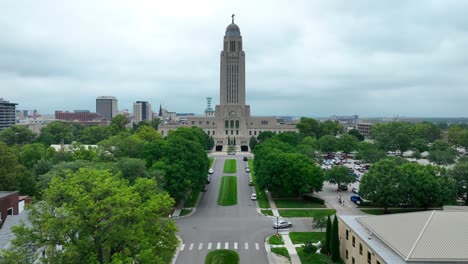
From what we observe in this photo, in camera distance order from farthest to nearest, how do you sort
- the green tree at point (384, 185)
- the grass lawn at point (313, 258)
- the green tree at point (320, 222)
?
the green tree at point (384, 185)
the green tree at point (320, 222)
the grass lawn at point (313, 258)

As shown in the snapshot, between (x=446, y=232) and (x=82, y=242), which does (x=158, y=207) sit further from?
(x=446, y=232)

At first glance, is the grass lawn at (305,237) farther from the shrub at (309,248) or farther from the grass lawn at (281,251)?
the shrub at (309,248)

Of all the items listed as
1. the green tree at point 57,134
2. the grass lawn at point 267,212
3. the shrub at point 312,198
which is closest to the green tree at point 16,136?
the green tree at point 57,134

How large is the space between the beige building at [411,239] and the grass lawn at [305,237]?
6.68m

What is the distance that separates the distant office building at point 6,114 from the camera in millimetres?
180050

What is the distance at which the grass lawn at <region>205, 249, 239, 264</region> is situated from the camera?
32062mm

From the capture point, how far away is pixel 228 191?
63.2 metres

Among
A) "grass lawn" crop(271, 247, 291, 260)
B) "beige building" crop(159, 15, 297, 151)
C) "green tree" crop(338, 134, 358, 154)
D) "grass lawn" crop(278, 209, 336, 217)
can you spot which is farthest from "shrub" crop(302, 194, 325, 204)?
"beige building" crop(159, 15, 297, 151)

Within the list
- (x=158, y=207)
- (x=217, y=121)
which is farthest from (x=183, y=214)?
(x=217, y=121)

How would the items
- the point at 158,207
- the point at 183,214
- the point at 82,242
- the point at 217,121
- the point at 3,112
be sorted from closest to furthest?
the point at 82,242
the point at 158,207
the point at 183,214
the point at 217,121
the point at 3,112

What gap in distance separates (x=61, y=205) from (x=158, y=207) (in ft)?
17.8

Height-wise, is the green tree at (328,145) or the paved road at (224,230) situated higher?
the green tree at (328,145)

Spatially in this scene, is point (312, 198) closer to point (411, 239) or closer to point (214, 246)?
point (214, 246)

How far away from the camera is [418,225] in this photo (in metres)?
25.9
